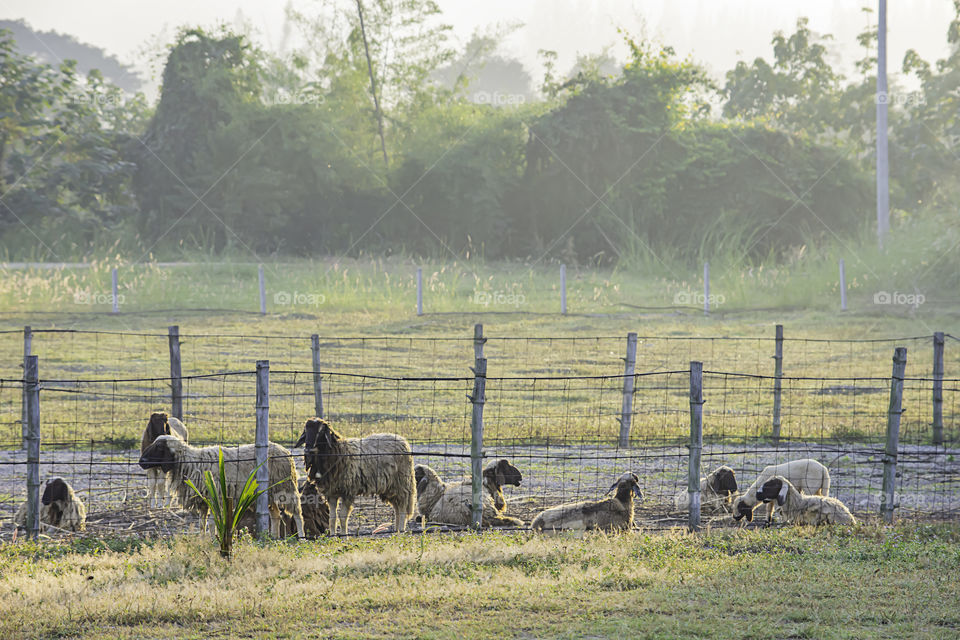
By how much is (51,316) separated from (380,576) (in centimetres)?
2370

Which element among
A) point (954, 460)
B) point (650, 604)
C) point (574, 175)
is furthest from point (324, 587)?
point (574, 175)

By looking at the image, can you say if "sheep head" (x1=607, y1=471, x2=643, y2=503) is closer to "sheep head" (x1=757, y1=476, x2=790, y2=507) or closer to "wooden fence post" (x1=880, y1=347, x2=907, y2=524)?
"sheep head" (x1=757, y1=476, x2=790, y2=507)

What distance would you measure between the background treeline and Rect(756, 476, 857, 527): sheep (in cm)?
3369

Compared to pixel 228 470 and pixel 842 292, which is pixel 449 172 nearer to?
pixel 842 292

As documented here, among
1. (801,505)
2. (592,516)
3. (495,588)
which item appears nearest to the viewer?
(495,588)

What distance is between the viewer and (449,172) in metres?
45.6

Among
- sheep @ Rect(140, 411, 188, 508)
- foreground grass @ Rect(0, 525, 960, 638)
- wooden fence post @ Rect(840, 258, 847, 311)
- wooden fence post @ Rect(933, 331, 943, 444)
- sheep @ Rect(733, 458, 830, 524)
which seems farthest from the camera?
wooden fence post @ Rect(840, 258, 847, 311)

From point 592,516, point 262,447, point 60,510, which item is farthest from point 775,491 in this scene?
point 60,510

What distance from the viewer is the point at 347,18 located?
159 ft

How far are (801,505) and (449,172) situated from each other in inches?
1453

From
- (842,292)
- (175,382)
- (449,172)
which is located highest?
(449,172)

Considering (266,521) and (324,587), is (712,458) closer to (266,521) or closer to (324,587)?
(266,521)

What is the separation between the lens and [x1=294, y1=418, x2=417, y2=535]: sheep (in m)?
9.59

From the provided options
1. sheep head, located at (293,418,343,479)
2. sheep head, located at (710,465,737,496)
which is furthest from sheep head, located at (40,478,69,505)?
sheep head, located at (710,465,737,496)
